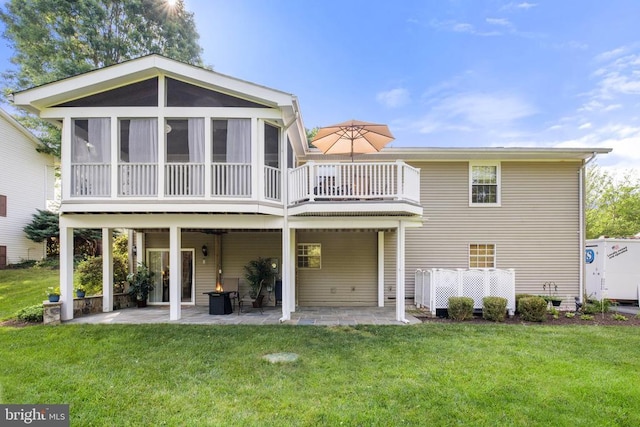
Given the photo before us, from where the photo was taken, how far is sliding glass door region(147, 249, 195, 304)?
1109 centimetres

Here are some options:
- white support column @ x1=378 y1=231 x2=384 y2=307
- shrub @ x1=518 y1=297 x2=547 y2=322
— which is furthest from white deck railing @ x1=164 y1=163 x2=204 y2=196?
shrub @ x1=518 y1=297 x2=547 y2=322

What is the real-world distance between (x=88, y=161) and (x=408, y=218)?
348 inches

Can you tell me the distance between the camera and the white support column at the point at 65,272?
27.4 ft

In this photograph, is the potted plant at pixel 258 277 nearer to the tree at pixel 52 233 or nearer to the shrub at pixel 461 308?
the shrub at pixel 461 308

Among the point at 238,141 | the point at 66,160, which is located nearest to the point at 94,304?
the point at 66,160

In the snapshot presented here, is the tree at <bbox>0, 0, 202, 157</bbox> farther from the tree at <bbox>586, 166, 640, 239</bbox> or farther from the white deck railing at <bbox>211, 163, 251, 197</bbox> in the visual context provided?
the tree at <bbox>586, 166, 640, 239</bbox>

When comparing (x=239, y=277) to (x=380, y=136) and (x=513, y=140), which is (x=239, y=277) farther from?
(x=513, y=140)

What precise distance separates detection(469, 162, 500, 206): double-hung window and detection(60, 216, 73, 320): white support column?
41.5ft

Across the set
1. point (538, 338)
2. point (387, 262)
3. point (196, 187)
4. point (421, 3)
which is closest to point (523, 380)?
point (538, 338)

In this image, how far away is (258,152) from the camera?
26.8 feet

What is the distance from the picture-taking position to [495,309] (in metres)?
8.64

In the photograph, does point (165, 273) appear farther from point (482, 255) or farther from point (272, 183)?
point (482, 255)

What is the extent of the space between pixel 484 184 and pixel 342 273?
19.8 feet

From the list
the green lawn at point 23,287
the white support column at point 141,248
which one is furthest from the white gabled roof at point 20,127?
the white support column at point 141,248
